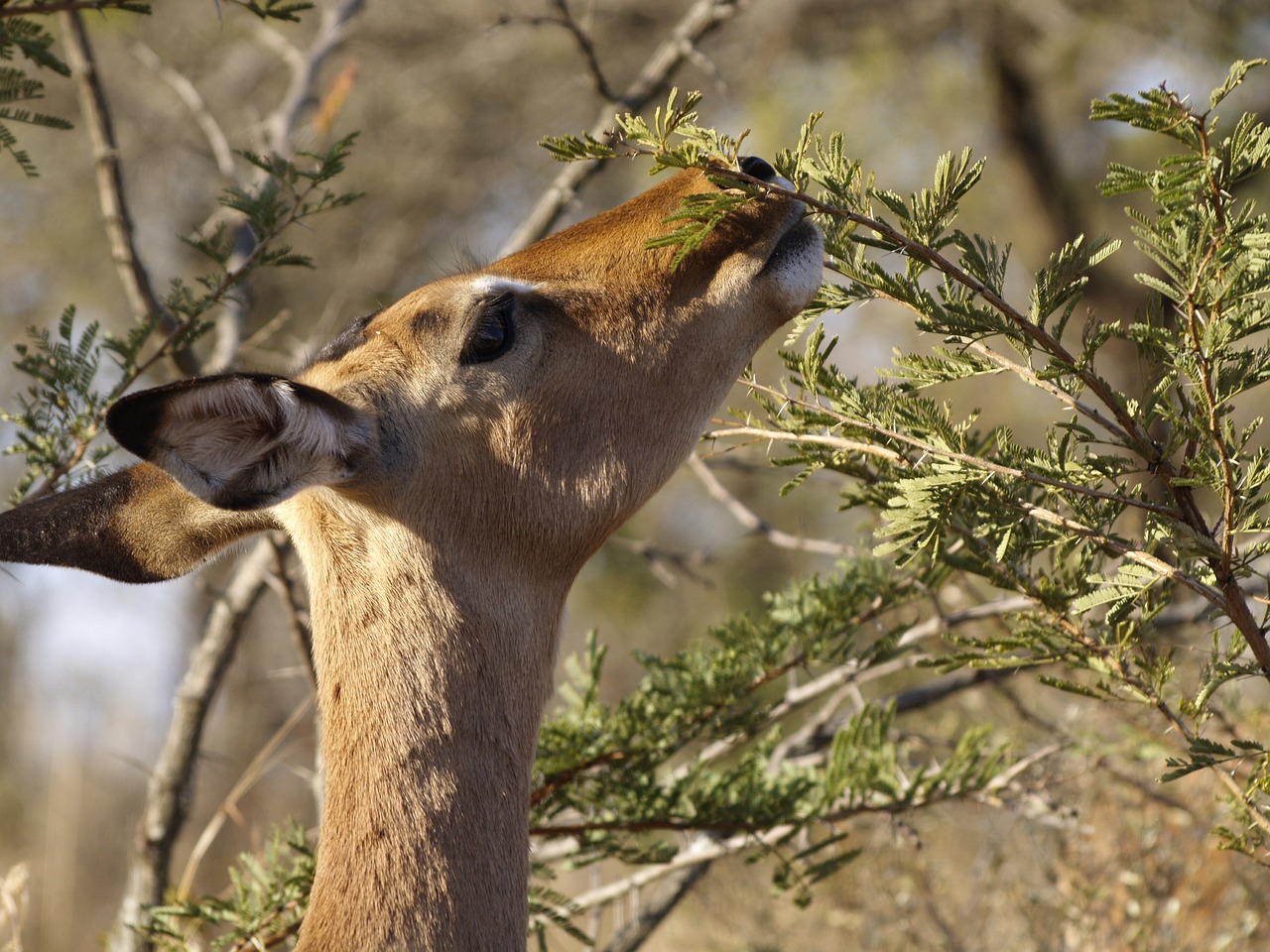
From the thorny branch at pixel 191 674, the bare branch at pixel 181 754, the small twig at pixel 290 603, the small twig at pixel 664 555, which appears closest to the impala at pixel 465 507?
the small twig at pixel 290 603

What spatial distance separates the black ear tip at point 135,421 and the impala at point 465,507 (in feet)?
1.13

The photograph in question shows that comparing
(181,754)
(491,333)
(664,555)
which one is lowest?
(181,754)

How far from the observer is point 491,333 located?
3.01 m

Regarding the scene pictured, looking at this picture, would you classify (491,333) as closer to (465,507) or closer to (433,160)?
(465,507)

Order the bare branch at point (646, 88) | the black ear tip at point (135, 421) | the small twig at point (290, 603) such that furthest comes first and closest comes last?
the bare branch at point (646, 88), the small twig at point (290, 603), the black ear tip at point (135, 421)

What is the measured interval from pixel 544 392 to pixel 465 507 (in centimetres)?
34

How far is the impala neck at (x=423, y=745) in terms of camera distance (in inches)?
106

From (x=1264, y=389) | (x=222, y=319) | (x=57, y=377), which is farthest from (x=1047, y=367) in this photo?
(x=1264, y=389)

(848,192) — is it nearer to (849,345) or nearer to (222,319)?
(222,319)

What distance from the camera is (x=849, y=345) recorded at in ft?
53.2

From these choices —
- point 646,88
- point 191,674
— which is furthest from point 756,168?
point 191,674

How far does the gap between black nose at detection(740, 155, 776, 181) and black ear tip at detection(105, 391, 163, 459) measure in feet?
4.45

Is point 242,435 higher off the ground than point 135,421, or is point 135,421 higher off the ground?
point 242,435

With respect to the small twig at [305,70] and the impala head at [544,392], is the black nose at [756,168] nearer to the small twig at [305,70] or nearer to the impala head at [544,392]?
the impala head at [544,392]
